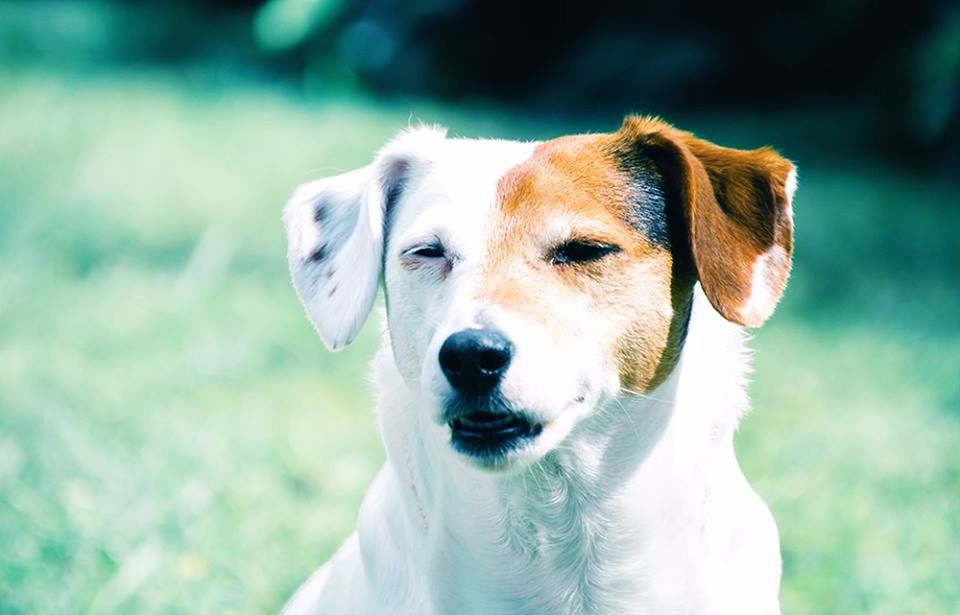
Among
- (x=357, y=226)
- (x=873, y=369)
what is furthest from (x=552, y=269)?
(x=873, y=369)

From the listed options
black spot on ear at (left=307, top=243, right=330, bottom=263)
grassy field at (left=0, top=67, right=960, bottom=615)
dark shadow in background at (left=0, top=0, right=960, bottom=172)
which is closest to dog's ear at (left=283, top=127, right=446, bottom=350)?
black spot on ear at (left=307, top=243, right=330, bottom=263)

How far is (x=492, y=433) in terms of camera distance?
8.76ft

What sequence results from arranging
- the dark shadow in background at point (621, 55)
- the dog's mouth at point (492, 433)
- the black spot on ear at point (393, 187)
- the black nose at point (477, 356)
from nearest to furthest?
the black nose at point (477, 356)
the dog's mouth at point (492, 433)
the black spot on ear at point (393, 187)
the dark shadow in background at point (621, 55)

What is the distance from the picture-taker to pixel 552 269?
278 centimetres

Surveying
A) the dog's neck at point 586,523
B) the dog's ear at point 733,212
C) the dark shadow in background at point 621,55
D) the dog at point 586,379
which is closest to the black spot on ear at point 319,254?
the dog at point 586,379

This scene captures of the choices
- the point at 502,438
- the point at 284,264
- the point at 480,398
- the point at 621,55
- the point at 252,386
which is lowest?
the point at 621,55

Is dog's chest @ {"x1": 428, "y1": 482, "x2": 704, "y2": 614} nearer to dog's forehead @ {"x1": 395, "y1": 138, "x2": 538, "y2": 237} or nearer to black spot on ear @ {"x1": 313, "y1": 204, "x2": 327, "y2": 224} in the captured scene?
dog's forehead @ {"x1": 395, "y1": 138, "x2": 538, "y2": 237}

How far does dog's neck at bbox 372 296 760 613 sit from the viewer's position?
286 cm

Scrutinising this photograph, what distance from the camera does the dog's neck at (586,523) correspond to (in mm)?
2859

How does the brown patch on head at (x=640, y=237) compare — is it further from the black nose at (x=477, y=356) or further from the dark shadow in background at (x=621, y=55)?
the dark shadow in background at (x=621, y=55)

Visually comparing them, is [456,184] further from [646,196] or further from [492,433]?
[492,433]

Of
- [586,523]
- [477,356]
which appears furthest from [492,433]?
[586,523]

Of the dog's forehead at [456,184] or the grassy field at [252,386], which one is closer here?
Result: the dog's forehead at [456,184]

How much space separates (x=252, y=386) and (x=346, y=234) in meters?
3.18
